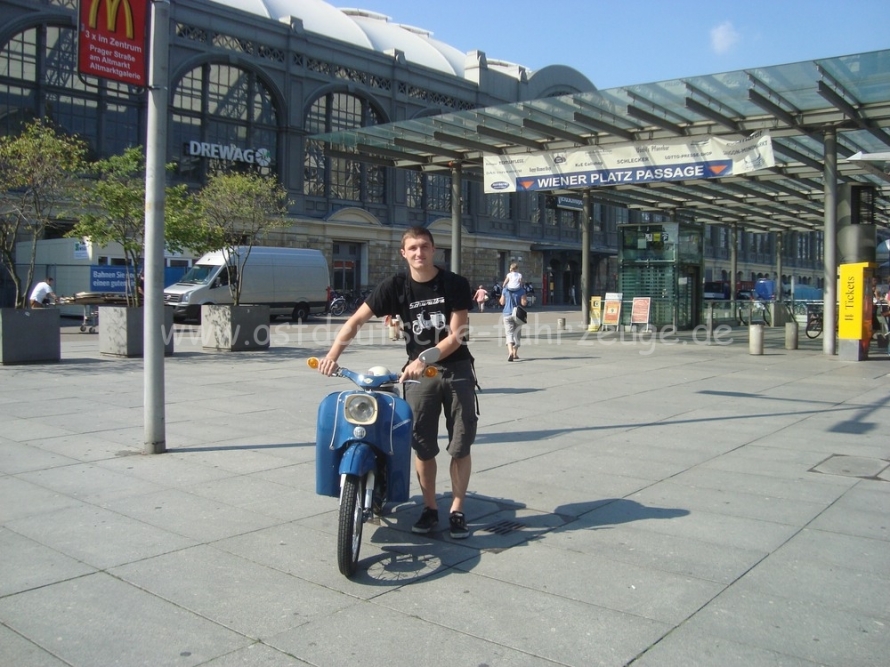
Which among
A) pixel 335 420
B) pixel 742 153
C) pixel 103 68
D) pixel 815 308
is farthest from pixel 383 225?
pixel 335 420

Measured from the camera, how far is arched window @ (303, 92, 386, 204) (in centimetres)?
4275

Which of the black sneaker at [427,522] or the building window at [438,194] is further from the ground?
the building window at [438,194]

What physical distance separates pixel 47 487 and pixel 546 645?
413 cm

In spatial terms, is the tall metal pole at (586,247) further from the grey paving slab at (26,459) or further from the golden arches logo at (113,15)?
the grey paving slab at (26,459)

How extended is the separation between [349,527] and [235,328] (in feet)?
Answer: 42.0

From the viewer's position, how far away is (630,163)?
58.0 feet

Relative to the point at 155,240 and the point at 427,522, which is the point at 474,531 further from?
the point at 155,240

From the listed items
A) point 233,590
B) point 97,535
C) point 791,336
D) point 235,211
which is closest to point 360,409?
point 233,590

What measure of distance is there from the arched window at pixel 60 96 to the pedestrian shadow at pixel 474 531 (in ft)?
101

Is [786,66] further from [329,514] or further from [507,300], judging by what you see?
[329,514]

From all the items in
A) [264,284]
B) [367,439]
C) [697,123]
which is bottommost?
[367,439]

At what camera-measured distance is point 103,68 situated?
6.93m

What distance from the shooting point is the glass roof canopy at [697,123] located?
14.3m

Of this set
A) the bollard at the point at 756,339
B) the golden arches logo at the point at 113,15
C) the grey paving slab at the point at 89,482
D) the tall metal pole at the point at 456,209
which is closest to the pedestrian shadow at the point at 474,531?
the grey paving slab at the point at 89,482
